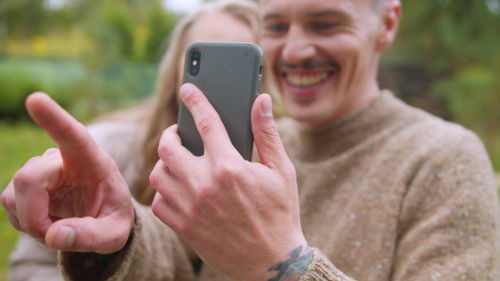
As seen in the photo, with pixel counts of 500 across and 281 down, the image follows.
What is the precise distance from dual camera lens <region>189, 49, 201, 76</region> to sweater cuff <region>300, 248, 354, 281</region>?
0.51m

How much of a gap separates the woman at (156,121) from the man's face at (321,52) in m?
0.51

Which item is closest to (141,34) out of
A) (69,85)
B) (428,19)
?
(69,85)

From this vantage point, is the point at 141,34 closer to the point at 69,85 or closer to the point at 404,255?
the point at 69,85

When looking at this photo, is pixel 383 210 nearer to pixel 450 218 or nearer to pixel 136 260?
pixel 450 218

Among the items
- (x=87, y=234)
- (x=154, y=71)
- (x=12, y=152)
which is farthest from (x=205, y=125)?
(x=154, y=71)

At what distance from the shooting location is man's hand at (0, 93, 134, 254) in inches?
29.5

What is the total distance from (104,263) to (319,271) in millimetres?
592

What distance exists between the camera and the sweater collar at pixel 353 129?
1.46m

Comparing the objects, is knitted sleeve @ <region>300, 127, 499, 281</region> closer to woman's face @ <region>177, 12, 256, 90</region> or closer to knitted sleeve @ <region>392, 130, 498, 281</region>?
knitted sleeve @ <region>392, 130, 498, 281</region>

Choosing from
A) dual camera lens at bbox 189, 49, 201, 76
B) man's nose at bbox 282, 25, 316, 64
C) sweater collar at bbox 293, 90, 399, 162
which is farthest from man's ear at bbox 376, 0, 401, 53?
dual camera lens at bbox 189, 49, 201, 76

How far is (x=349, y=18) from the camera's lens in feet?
4.42

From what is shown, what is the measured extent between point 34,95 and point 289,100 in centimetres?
97

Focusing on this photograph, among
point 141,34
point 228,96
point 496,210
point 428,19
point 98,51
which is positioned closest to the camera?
point 228,96

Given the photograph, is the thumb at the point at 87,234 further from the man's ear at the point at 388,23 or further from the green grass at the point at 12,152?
the green grass at the point at 12,152
